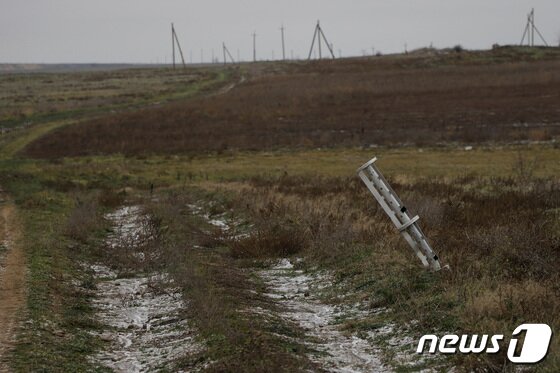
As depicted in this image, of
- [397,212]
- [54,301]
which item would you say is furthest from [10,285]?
[397,212]

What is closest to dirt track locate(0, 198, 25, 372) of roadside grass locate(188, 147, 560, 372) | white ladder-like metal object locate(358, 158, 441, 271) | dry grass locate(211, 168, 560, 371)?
roadside grass locate(188, 147, 560, 372)

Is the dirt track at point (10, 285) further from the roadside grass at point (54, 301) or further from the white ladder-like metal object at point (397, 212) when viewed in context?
the white ladder-like metal object at point (397, 212)

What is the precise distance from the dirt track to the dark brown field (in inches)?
1025

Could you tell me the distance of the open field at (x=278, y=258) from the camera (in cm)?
918

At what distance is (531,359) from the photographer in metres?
7.43

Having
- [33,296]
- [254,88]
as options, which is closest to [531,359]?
[33,296]

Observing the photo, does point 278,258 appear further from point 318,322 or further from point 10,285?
point 10,285

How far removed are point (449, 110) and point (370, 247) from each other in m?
43.4

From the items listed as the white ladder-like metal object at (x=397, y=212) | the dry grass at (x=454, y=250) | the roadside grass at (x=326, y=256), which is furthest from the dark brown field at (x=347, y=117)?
the white ladder-like metal object at (x=397, y=212)

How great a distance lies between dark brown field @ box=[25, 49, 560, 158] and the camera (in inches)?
1750

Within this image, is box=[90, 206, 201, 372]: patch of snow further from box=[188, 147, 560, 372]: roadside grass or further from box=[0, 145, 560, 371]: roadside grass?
box=[188, 147, 560, 372]: roadside grass

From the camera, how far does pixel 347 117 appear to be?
5497 cm

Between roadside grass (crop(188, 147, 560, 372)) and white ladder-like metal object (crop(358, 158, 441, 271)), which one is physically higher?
white ladder-like metal object (crop(358, 158, 441, 271))

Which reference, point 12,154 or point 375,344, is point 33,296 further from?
point 12,154
